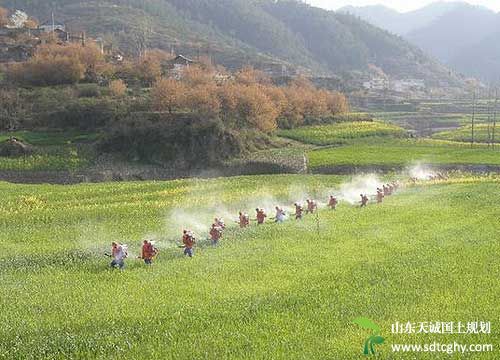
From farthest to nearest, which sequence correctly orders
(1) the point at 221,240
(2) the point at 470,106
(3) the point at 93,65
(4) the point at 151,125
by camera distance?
(2) the point at 470,106, (3) the point at 93,65, (4) the point at 151,125, (1) the point at 221,240

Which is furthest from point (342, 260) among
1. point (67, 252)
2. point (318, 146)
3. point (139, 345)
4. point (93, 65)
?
point (93, 65)

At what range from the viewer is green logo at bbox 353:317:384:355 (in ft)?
46.0

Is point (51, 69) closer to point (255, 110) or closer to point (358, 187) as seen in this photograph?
point (255, 110)

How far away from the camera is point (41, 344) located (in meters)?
15.1

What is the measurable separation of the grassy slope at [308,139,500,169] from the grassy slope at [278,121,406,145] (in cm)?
478

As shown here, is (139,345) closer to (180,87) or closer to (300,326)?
(300,326)

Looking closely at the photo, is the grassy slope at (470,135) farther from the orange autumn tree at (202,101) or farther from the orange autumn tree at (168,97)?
the orange autumn tree at (168,97)

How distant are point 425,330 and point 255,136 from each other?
66684mm

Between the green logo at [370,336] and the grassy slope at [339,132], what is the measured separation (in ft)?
240

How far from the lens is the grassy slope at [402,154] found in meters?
69.6

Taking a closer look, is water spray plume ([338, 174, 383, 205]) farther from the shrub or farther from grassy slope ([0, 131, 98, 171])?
the shrub

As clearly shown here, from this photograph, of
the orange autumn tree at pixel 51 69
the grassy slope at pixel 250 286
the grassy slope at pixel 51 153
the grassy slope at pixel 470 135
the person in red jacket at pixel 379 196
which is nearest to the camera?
→ the grassy slope at pixel 250 286

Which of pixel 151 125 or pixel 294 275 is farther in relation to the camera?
pixel 151 125

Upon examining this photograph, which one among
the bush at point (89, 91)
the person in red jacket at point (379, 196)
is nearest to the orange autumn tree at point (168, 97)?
the bush at point (89, 91)
